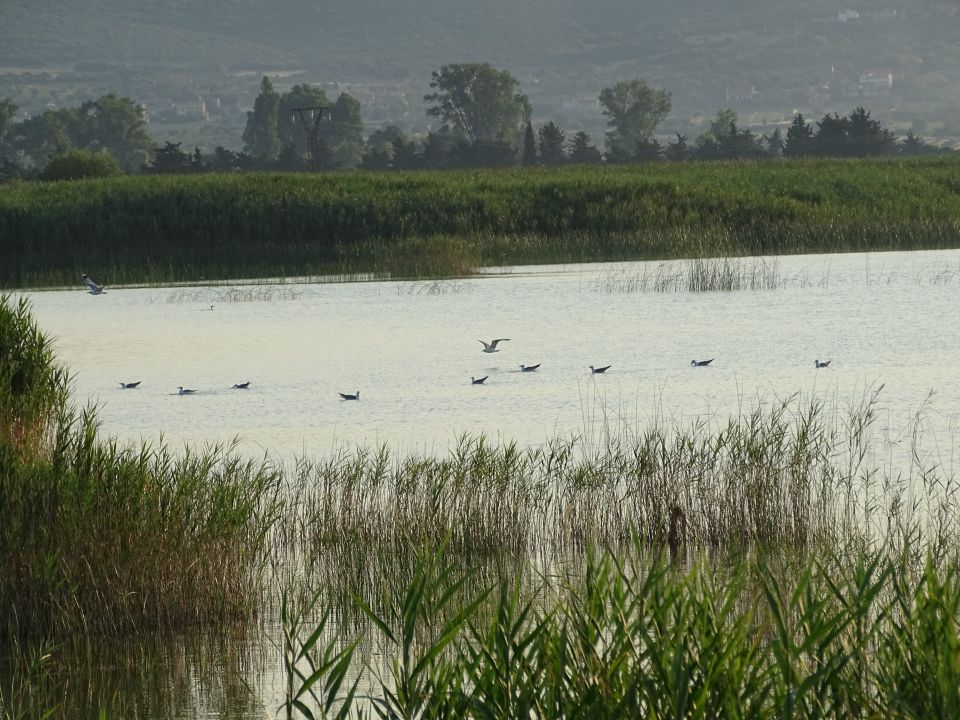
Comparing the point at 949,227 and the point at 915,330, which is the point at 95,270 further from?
the point at 915,330

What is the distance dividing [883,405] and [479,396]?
341 centimetres

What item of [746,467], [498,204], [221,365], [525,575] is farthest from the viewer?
[498,204]

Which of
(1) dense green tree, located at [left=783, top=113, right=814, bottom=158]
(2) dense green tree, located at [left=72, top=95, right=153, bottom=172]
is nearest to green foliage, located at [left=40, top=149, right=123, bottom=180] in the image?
(1) dense green tree, located at [left=783, top=113, right=814, bottom=158]

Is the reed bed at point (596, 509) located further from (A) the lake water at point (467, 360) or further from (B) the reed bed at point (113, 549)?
(A) the lake water at point (467, 360)

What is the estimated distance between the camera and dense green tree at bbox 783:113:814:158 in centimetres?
6925

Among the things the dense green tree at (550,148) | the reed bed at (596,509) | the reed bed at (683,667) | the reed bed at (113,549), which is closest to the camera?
the reed bed at (683,667)

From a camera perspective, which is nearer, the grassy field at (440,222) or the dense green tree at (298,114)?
the grassy field at (440,222)

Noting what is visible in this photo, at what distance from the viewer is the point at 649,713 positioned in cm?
338

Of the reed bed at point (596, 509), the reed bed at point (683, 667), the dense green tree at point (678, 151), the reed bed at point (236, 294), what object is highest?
the dense green tree at point (678, 151)

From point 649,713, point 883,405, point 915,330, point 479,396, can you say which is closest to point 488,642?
point 649,713

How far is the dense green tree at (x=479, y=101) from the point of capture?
128 meters

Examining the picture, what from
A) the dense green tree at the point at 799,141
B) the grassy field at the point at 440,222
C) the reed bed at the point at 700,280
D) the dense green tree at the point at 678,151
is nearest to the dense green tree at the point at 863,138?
the dense green tree at the point at 799,141

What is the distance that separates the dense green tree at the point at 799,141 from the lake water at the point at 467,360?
44.4 meters

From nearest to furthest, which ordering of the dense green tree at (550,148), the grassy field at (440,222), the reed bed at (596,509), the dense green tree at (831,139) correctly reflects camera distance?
the reed bed at (596,509)
the grassy field at (440,222)
the dense green tree at (831,139)
the dense green tree at (550,148)
